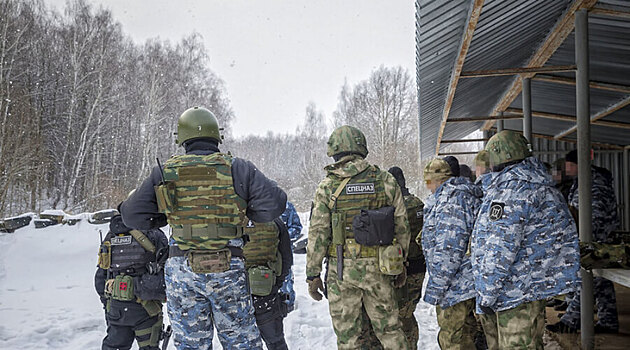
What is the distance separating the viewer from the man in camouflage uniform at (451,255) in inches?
138

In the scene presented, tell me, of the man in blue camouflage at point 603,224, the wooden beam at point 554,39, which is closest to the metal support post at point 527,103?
the wooden beam at point 554,39

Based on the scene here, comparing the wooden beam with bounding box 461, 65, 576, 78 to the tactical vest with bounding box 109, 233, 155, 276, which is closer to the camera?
the tactical vest with bounding box 109, 233, 155, 276

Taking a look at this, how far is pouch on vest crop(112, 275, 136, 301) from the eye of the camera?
3826mm

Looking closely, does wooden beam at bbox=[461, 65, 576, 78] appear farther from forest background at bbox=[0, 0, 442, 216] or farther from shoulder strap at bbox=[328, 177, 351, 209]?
forest background at bbox=[0, 0, 442, 216]

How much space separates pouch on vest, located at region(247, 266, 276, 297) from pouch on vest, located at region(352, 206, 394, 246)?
0.77 meters

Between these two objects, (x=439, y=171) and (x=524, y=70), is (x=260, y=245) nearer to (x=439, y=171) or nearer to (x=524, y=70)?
(x=439, y=171)

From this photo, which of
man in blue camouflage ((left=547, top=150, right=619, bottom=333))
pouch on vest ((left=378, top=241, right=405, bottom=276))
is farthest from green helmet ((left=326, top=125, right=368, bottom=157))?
man in blue camouflage ((left=547, top=150, right=619, bottom=333))

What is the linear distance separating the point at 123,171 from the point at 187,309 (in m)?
22.1

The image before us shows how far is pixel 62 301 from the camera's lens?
7.60 meters

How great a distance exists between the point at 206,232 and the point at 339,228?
107 cm

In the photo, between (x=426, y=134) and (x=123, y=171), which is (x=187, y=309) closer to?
(x=426, y=134)

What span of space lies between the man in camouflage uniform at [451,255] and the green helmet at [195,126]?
5.61 feet

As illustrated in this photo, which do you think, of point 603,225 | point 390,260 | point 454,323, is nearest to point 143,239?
point 390,260

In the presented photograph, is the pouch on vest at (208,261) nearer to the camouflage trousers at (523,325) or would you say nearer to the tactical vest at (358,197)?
the tactical vest at (358,197)
